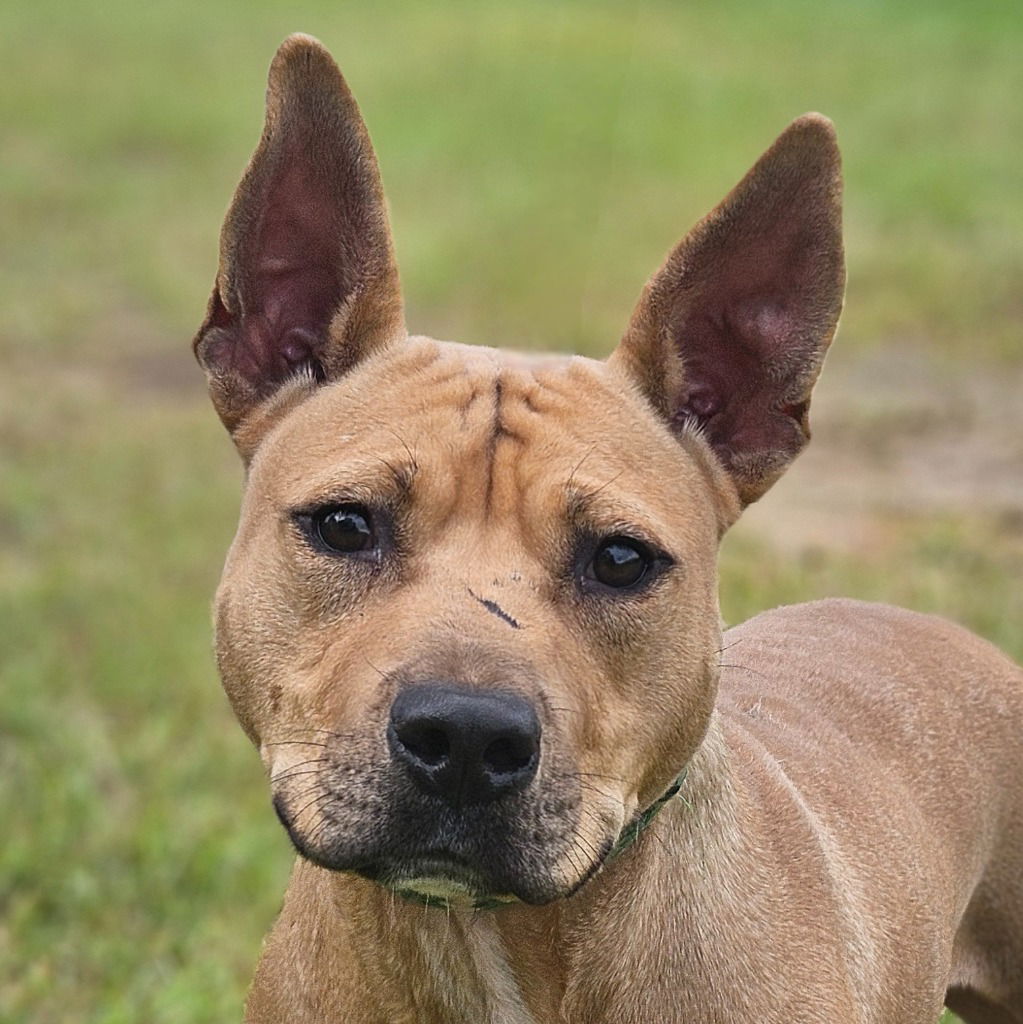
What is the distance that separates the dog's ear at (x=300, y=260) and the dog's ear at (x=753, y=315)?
2.03 feet

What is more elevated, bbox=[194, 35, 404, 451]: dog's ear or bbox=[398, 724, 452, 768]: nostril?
bbox=[194, 35, 404, 451]: dog's ear

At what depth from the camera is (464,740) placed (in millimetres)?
2938

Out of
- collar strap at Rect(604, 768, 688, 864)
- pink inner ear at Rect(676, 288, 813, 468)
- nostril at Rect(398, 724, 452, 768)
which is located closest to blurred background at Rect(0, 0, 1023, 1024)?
collar strap at Rect(604, 768, 688, 864)

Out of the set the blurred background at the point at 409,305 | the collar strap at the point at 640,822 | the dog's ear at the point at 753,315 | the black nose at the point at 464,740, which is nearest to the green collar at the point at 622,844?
the collar strap at the point at 640,822

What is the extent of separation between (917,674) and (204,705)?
3.96 meters

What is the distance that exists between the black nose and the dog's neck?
583 mm

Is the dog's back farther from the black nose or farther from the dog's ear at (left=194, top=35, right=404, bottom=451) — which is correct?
the dog's ear at (left=194, top=35, right=404, bottom=451)

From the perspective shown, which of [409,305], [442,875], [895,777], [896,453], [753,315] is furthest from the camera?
[409,305]

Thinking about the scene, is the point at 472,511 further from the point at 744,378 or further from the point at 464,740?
the point at 744,378

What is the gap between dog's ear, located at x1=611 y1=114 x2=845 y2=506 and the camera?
3.74 meters

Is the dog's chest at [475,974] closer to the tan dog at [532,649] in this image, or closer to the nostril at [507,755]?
the tan dog at [532,649]

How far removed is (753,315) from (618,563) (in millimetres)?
818

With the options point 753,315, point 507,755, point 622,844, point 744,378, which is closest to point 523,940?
point 622,844

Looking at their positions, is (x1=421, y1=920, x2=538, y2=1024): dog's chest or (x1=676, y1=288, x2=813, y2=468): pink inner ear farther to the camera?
(x1=676, y1=288, x2=813, y2=468): pink inner ear
